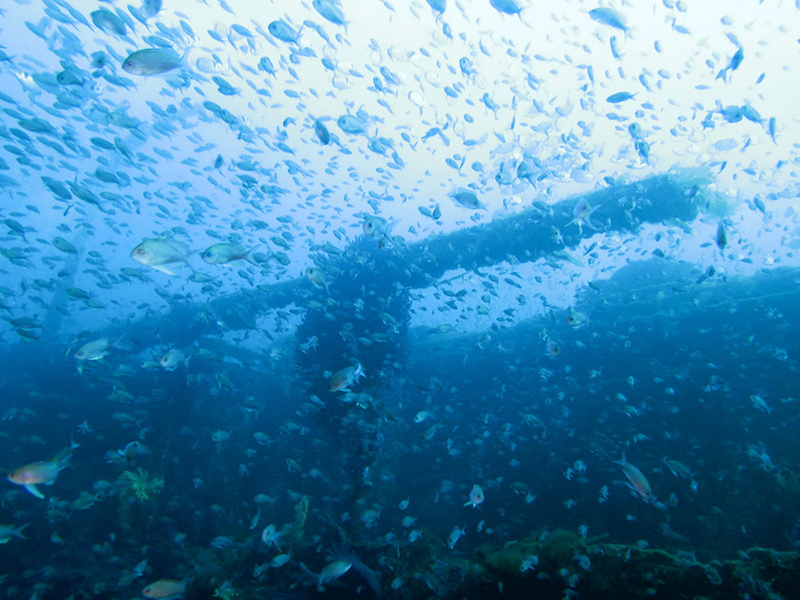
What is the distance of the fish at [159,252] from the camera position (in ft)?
15.9

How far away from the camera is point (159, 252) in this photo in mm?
4918

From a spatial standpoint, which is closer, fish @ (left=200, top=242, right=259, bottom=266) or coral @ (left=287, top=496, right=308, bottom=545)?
fish @ (left=200, top=242, right=259, bottom=266)

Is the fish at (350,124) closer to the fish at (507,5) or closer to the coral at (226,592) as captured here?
the fish at (507,5)

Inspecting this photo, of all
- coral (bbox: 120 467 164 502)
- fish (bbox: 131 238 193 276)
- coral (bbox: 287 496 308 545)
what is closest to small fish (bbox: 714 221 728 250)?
fish (bbox: 131 238 193 276)

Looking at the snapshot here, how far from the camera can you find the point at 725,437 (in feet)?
28.2

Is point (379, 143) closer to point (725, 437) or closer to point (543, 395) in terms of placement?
point (543, 395)

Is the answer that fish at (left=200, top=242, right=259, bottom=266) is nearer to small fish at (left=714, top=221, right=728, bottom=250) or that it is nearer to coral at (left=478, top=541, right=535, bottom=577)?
coral at (left=478, top=541, right=535, bottom=577)

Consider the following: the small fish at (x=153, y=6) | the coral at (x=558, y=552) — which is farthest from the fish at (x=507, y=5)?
the coral at (x=558, y=552)

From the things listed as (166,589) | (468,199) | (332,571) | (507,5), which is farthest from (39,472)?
(507,5)

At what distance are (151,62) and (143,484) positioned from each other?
1005 cm

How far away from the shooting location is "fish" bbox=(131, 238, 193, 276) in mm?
4836

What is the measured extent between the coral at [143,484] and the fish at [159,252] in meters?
7.86

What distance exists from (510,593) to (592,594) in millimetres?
1068

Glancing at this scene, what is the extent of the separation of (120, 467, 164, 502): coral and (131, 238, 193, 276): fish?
25.8 ft
